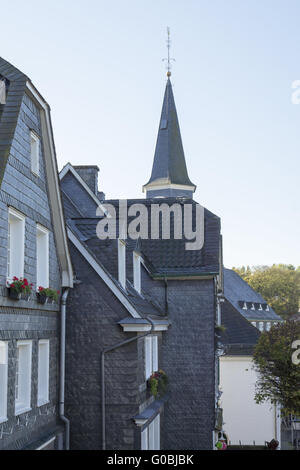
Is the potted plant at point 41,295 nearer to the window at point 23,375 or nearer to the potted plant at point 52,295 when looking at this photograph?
the potted plant at point 52,295

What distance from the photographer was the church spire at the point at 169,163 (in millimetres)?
58969

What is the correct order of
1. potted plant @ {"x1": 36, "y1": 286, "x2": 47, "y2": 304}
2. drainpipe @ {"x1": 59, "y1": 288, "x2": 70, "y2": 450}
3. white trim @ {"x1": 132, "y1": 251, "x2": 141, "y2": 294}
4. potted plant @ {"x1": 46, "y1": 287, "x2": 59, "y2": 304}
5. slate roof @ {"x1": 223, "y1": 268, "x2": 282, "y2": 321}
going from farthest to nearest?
slate roof @ {"x1": 223, "y1": 268, "x2": 282, "y2": 321} → white trim @ {"x1": 132, "y1": 251, "x2": 141, "y2": 294} → drainpipe @ {"x1": 59, "y1": 288, "x2": 70, "y2": 450} → potted plant @ {"x1": 46, "y1": 287, "x2": 59, "y2": 304} → potted plant @ {"x1": 36, "y1": 286, "x2": 47, "y2": 304}

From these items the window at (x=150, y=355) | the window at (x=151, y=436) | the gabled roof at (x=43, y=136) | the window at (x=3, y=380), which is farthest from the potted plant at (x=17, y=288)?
the window at (x=150, y=355)

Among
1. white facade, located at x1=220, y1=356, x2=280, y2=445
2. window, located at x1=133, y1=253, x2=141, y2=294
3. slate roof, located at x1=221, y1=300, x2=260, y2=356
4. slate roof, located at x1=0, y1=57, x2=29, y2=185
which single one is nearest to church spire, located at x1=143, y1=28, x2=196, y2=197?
slate roof, located at x1=221, y1=300, x2=260, y2=356

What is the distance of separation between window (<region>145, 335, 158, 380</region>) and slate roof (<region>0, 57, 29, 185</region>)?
29.7 ft

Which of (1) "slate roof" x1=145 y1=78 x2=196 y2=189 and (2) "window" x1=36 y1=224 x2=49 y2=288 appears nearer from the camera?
(2) "window" x1=36 y1=224 x2=49 y2=288

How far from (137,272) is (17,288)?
398 inches

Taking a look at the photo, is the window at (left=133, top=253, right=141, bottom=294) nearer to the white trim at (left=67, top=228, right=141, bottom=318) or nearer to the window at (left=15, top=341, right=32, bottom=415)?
→ the white trim at (left=67, top=228, right=141, bottom=318)

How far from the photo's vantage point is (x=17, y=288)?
12.5 meters

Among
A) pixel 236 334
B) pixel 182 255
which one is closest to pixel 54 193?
pixel 182 255

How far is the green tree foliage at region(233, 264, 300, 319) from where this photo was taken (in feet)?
310

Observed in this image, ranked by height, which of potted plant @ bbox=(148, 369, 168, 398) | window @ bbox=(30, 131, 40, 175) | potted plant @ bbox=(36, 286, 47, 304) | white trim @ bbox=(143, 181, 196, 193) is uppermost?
white trim @ bbox=(143, 181, 196, 193)

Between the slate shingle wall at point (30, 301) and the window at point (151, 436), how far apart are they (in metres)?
2.65

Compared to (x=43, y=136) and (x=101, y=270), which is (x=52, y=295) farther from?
(x=43, y=136)
